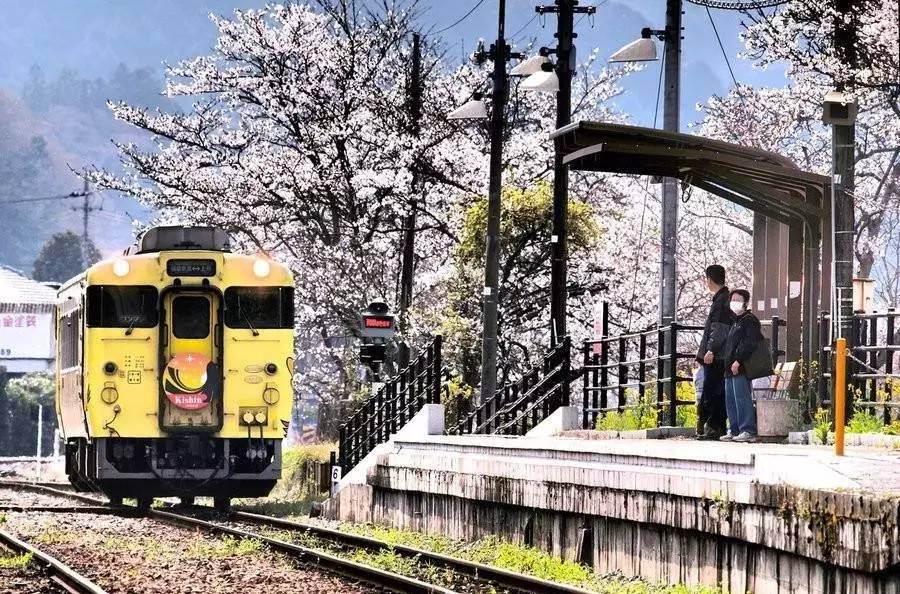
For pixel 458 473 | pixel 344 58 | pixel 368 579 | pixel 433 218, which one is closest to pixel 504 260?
pixel 433 218

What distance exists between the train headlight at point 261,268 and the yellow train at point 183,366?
0.05 feet

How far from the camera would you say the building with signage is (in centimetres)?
10156

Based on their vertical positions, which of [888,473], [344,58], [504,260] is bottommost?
[888,473]

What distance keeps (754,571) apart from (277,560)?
6.05m

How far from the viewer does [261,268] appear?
78.6 feet

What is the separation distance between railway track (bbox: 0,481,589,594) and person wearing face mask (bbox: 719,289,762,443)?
13.1 ft

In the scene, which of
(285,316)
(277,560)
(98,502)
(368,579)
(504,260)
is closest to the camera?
(368,579)

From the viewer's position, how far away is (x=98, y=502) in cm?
2662

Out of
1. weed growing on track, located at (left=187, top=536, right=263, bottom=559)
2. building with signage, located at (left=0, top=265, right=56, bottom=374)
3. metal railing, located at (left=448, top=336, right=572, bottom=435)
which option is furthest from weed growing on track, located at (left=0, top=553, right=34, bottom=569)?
building with signage, located at (left=0, top=265, right=56, bottom=374)

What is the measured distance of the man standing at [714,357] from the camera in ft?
58.7

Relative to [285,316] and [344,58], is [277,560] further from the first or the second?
[344,58]

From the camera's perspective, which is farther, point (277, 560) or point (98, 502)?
point (98, 502)

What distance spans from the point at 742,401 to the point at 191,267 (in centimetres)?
902

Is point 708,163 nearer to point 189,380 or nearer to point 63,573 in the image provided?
point 189,380
